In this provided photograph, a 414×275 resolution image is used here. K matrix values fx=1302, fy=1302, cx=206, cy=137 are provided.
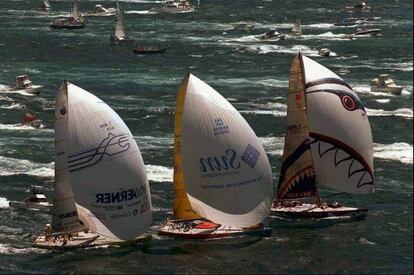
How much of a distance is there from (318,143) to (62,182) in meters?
21.2

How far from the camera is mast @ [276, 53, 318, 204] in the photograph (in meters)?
97.4

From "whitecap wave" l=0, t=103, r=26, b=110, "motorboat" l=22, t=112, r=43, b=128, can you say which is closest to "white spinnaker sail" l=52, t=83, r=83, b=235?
"motorboat" l=22, t=112, r=43, b=128

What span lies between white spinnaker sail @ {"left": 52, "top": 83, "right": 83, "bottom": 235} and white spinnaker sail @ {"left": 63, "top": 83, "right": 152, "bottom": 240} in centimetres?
41

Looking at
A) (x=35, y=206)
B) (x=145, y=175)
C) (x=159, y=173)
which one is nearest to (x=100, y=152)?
(x=145, y=175)

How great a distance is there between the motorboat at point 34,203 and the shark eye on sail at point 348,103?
23994 mm

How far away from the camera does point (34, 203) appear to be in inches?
3971

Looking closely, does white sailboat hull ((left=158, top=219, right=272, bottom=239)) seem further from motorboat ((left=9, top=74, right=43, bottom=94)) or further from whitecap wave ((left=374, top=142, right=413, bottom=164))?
motorboat ((left=9, top=74, right=43, bottom=94))

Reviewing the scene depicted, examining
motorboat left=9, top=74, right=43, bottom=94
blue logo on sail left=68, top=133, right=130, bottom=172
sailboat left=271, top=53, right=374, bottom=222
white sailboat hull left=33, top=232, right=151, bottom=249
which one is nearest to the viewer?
blue logo on sail left=68, top=133, right=130, bottom=172

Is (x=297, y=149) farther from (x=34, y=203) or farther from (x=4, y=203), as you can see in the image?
(x=4, y=203)

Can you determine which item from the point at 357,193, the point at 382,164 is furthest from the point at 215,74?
the point at 357,193

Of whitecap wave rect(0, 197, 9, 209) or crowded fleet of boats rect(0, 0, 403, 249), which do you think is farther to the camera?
whitecap wave rect(0, 197, 9, 209)

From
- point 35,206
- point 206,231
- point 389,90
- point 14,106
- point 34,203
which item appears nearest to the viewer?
point 206,231

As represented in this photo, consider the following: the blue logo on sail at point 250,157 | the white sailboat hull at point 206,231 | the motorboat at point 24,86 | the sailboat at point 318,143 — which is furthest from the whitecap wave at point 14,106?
the blue logo on sail at point 250,157

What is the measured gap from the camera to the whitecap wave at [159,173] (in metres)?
110
